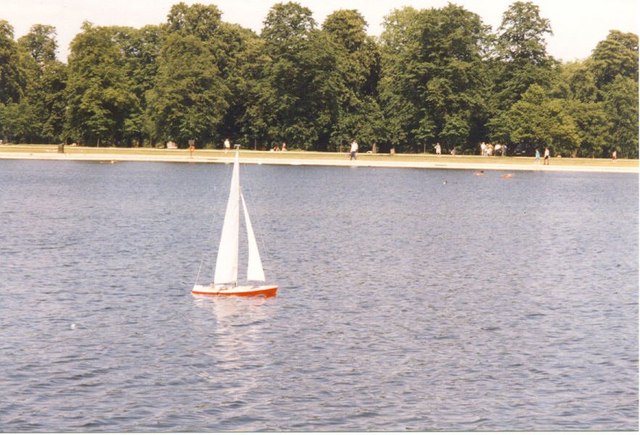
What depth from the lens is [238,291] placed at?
133 feet

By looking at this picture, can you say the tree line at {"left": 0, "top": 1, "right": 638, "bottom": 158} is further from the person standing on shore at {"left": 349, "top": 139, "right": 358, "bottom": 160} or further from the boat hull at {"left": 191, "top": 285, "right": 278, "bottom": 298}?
the boat hull at {"left": 191, "top": 285, "right": 278, "bottom": 298}

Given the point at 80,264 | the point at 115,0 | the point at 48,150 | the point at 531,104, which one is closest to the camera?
the point at 80,264

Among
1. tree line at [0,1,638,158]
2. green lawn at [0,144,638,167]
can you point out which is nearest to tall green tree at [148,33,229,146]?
tree line at [0,1,638,158]

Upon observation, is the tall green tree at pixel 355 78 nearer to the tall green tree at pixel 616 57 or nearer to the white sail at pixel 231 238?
the tall green tree at pixel 616 57

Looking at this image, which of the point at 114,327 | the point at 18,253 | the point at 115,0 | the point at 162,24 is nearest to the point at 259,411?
the point at 114,327

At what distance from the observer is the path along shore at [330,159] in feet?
451

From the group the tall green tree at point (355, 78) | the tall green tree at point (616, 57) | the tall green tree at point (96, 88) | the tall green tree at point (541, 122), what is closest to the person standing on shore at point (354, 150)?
the tall green tree at point (355, 78)

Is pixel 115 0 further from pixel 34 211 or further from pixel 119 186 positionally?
pixel 34 211

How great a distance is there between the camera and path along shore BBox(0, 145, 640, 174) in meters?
137

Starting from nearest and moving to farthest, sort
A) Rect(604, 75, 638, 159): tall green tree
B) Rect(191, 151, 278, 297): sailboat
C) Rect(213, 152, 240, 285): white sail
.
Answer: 1. Rect(213, 152, 240, 285): white sail
2. Rect(191, 151, 278, 297): sailboat
3. Rect(604, 75, 638, 159): tall green tree

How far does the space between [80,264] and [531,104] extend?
102 metres

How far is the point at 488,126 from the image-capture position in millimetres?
151125

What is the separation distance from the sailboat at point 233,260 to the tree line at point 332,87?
105 m

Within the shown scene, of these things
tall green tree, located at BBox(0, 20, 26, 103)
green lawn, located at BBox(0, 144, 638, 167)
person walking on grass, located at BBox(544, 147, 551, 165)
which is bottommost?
green lawn, located at BBox(0, 144, 638, 167)
